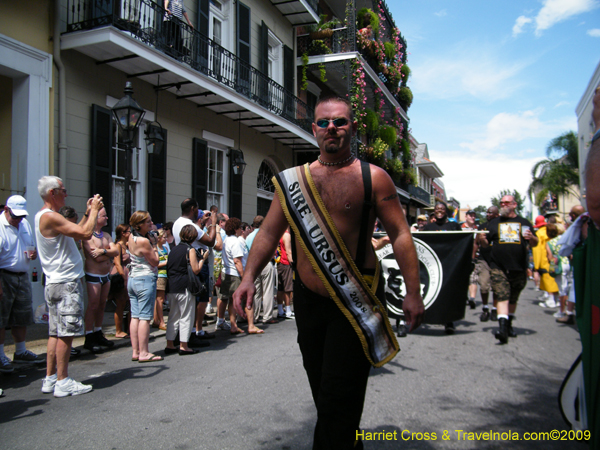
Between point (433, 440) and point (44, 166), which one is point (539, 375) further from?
point (44, 166)

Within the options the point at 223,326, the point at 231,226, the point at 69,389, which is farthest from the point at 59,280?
the point at 223,326

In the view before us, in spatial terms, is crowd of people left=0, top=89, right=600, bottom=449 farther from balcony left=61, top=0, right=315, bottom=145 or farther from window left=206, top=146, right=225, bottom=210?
window left=206, top=146, right=225, bottom=210

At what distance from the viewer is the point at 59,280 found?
4359mm

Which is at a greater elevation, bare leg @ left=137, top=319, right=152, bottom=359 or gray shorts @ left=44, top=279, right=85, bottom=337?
gray shorts @ left=44, top=279, right=85, bottom=337

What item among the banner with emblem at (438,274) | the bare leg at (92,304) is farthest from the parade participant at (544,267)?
the bare leg at (92,304)

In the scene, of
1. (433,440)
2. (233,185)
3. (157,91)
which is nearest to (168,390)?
(433,440)

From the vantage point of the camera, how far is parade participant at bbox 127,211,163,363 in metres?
5.70

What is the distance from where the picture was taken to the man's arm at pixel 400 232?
236 cm

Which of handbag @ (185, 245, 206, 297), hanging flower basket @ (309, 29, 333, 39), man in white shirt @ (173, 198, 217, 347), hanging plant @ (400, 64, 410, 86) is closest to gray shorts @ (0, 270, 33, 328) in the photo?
handbag @ (185, 245, 206, 297)

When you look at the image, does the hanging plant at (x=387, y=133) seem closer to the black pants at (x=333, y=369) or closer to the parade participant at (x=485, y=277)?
the parade participant at (x=485, y=277)

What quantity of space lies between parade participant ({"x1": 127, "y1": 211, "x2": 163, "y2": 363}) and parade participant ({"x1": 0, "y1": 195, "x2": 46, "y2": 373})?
3.62ft

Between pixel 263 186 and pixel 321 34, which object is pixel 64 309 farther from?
pixel 321 34

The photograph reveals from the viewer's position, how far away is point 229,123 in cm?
1359

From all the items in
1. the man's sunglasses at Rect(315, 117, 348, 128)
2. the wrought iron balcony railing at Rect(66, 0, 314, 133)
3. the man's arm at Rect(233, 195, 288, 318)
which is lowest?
the man's arm at Rect(233, 195, 288, 318)
